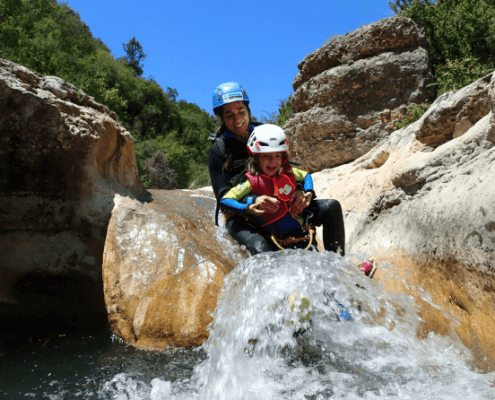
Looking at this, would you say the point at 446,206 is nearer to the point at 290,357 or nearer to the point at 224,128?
the point at 290,357

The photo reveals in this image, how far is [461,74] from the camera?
19.2 ft

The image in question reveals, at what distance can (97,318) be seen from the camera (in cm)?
398

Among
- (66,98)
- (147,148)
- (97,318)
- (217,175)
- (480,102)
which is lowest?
(97,318)

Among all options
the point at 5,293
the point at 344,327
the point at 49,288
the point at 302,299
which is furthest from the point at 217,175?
the point at 5,293

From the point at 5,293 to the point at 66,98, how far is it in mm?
2274

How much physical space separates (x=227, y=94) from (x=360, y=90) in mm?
4524

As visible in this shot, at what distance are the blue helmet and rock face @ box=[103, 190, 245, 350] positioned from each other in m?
1.37

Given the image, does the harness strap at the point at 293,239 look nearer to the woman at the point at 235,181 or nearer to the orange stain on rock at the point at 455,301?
the woman at the point at 235,181

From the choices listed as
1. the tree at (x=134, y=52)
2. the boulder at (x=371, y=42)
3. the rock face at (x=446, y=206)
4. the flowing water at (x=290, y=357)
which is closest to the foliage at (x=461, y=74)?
the boulder at (x=371, y=42)

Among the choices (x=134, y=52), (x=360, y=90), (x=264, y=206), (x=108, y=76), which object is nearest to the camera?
(x=264, y=206)

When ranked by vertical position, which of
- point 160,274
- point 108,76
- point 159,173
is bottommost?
point 160,274

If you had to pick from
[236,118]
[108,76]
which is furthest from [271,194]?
[108,76]

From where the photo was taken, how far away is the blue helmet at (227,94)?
328cm

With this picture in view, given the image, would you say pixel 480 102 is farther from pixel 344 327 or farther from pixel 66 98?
pixel 66 98
